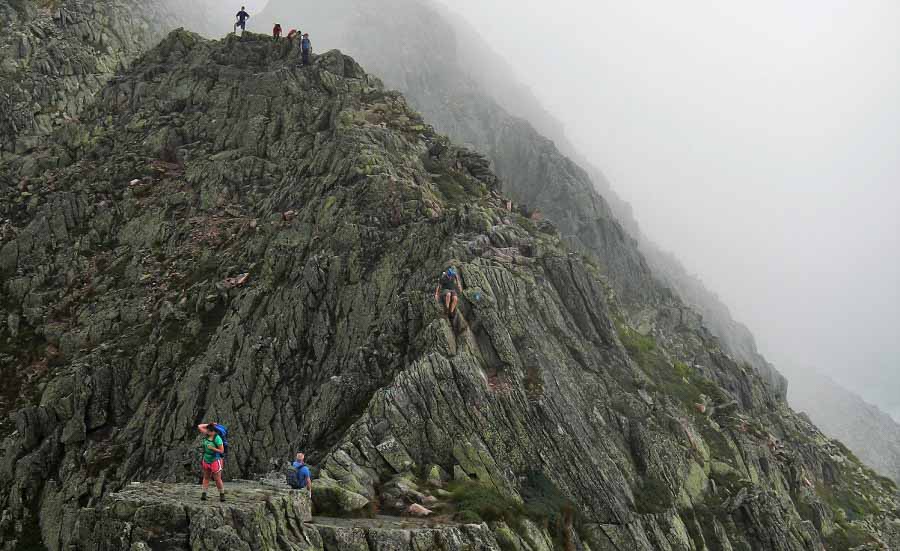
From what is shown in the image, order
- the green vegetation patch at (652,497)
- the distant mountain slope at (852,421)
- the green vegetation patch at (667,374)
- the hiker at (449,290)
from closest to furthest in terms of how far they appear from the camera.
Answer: the green vegetation patch at (652,497) → the hiker at (449,290) → the green vegetation patch at (667,374) → the distant mountain slope at (852,421)

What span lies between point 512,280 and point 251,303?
56.2 ft

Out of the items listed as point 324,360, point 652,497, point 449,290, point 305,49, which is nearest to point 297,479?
point 449,290

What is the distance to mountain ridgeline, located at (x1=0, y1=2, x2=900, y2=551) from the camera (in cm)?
2238

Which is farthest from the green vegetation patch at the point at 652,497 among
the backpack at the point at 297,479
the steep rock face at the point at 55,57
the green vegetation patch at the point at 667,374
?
the steep rock face at the point at 55,57

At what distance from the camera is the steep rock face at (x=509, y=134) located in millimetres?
83000

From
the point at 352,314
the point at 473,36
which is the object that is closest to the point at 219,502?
the point at 352,314

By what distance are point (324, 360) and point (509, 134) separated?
264ft

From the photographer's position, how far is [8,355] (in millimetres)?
36594

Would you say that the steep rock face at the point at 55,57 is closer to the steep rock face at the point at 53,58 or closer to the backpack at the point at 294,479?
the steep rock face at the point at 53,58

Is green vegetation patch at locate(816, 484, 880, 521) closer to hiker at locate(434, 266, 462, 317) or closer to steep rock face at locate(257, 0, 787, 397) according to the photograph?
steep rock face at locate(257, 0, 787, 397)

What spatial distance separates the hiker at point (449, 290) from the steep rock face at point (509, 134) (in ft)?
148

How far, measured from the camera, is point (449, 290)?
2911 cm

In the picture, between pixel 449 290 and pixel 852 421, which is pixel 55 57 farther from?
pixel 852 421

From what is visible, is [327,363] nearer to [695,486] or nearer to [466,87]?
[695,486]
